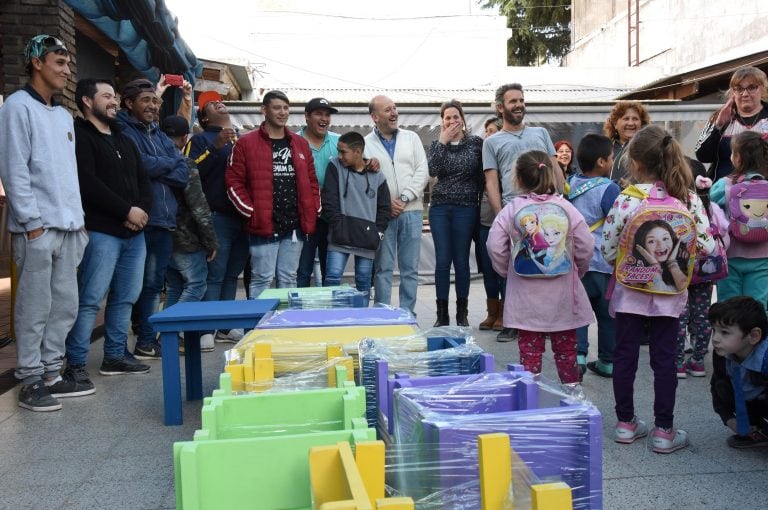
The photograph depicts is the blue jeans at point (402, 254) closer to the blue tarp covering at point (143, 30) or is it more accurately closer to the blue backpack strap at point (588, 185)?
the blue backpack strap at point (588, 185)

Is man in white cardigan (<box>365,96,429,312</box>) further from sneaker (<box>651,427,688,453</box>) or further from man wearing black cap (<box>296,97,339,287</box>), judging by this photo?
sneaker (<box>651,427,688,453</box>)

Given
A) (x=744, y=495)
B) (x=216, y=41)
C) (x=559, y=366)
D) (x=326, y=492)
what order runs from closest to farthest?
(x=326, y=492), (x=744, y=495), (x=559, y=366), (x=216, y=41)

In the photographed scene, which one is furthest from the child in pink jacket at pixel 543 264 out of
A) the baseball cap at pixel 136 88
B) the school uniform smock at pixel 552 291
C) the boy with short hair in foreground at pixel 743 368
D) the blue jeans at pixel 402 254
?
the baseball cap at pixel 136 88

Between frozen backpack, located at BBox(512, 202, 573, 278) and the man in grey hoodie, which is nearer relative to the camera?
frozen backpack, located at BBox(512, 202, 573, 278)

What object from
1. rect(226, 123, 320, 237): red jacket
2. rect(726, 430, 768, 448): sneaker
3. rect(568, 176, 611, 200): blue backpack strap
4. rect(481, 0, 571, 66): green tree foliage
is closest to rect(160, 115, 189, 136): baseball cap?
rect(226, 123, 320, 237): red jacket

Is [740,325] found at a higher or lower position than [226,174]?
lower

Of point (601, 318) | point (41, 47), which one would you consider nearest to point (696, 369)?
point (601, 318)

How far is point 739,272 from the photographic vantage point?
4.02 meters

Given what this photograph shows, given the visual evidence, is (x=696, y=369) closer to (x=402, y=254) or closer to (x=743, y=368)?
(x=743, y=368)

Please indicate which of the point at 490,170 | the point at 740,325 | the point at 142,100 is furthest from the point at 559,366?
the point at 142,100

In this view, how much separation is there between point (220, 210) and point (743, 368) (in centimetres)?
387

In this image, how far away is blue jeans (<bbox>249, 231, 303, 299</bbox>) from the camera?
5340 millimetres

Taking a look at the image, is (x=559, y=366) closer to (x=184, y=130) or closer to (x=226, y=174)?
(x=226, y=174)

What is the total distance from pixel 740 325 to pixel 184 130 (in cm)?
422
